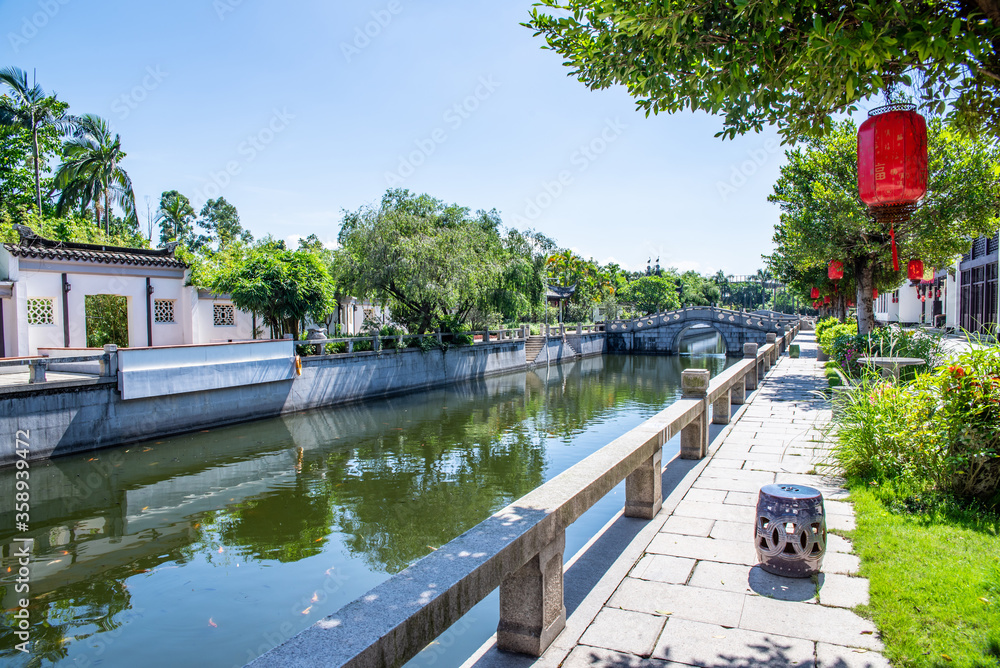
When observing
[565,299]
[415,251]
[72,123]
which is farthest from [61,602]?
[565,299]

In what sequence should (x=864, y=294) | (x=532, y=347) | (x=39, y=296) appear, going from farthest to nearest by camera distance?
(x=532, y=347) < (x=864, y=294) < (x=39, y=296)

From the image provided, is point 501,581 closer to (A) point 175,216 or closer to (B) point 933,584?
(B) point 933,584

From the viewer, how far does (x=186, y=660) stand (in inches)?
194

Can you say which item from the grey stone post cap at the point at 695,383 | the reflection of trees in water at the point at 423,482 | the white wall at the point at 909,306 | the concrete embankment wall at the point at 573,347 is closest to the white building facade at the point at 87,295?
the reflection of trees in water at the point at 423,482

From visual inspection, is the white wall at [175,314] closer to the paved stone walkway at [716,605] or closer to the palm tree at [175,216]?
the paved stone walkway at [716,605]

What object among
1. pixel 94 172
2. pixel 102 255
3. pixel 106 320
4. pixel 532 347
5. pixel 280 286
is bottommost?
pixel 532 347

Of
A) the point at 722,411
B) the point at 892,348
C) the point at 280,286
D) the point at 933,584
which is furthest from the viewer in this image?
the point at 280,286

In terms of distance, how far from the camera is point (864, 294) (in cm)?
1479

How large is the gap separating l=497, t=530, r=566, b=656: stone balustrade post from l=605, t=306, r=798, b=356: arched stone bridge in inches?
1382

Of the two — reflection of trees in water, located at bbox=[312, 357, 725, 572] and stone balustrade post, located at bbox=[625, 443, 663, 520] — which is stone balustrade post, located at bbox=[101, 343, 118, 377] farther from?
stone balustrade post, located at bbox=[625, 443, 663, 520]

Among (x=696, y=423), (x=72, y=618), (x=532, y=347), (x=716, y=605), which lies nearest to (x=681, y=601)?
(x=716, y=605)

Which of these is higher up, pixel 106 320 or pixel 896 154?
pixel 896 154

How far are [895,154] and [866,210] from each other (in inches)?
420

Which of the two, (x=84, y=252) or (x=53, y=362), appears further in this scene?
(x=84, y=252)
